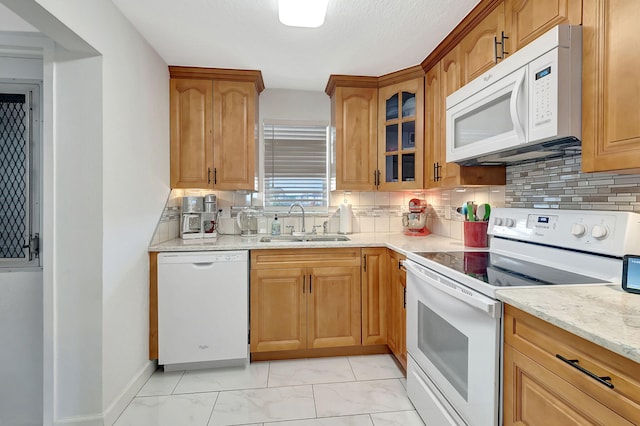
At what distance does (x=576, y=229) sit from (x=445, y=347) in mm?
764

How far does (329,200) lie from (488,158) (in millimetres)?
1503

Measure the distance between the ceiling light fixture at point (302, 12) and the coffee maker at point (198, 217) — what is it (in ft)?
4.85

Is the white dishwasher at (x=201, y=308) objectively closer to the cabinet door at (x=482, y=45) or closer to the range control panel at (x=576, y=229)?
the range control panel at (x=576, y=229)

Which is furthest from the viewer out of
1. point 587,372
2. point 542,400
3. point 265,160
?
point 265,160

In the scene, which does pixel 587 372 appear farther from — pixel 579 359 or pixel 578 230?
pixel 578 230

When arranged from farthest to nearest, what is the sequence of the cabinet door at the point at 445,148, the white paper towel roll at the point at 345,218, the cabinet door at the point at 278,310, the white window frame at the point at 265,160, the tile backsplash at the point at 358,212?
the white window frame at the point at 265,160 < the white paper towel roll at the point at 345,218 < the tile backsplash at the point at 358,212 < the cabinet door at the point at 278,310 < the cabinet door at the point at 445,148

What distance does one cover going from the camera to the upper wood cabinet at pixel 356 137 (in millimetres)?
2562

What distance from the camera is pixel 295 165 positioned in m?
2.85

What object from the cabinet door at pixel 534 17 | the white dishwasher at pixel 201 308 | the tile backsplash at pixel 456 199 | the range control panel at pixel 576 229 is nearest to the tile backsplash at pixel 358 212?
the tile backsplash at pixel 456 199

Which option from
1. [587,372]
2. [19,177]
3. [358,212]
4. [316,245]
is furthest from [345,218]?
[19,177]

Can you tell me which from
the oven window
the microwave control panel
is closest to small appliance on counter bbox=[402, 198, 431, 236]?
the oven window

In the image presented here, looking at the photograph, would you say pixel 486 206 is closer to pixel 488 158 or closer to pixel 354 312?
pixel 488 158

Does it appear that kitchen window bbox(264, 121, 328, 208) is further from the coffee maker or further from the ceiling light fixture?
the ceiling light fixture

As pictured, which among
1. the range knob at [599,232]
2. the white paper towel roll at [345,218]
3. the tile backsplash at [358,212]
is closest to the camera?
the range knob at [599,232]
